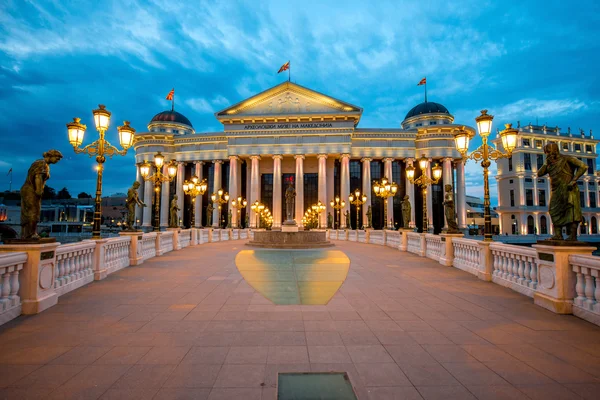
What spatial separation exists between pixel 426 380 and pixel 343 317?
264cm

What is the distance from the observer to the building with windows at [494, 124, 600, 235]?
211 ft

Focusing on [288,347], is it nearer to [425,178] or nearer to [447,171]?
[425,178]

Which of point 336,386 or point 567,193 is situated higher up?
point 567,193

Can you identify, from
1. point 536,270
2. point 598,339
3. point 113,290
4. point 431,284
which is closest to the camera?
point 598,339

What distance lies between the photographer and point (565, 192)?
689 cm

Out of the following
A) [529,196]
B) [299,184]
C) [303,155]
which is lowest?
[529,196]

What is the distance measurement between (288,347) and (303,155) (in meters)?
49.9

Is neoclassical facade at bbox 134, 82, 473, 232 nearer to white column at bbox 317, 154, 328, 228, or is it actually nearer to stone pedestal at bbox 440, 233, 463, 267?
white column at bbox 317, 154, 328, 228

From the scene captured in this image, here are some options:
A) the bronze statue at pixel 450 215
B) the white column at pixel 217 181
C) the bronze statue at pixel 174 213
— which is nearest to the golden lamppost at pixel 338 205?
the white column at pixel 217 181

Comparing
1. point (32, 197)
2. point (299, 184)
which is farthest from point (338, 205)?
point (32, 197)

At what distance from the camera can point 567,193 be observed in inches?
270

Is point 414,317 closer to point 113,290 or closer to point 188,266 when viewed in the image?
point 113,290

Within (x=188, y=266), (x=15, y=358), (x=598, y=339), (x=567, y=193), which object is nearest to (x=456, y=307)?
(x=598, y=339)

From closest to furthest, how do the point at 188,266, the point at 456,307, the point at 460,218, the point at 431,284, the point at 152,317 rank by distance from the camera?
the point at 152,317 < the point at 456,307 < the point at 431,284 < the point at 188,266 < the point at 460,218
